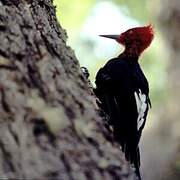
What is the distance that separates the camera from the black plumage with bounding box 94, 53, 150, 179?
8.64 ft

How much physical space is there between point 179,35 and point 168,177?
1.78 metres

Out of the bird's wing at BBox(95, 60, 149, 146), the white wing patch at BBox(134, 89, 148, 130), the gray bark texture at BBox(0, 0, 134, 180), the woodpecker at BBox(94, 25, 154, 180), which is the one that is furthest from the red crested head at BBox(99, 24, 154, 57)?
the gray bark texture at BBox(0, 0, 134, 180)

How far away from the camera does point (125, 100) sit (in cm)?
→ 279

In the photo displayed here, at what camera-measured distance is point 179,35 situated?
20.7 ft

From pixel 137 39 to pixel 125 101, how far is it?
79cm

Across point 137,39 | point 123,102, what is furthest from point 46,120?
point 137,39

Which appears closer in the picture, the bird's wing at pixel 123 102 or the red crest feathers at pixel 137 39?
the bird's wing at pixel 123 102

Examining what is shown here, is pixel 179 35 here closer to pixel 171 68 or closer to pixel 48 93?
pixel 171 68

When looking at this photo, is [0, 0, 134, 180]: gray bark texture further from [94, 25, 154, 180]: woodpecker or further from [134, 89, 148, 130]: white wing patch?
[134, 89, 148, 130]: white wing patch

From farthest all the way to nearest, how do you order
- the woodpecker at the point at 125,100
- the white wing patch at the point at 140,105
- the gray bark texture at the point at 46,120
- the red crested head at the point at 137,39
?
the red crested head at the point at 137,39, the white wing patch at the point at 140,105, the woodpecker at the point at 125,100, the gray bark texture at the point at 46,120

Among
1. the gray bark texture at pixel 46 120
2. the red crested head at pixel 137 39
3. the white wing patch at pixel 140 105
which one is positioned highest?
the red crested head at pixel 137 39

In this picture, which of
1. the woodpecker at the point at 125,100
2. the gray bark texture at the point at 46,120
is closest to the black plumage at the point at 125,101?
the woodpecker at the point at 125,100

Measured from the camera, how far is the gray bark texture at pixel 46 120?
1.25 metres

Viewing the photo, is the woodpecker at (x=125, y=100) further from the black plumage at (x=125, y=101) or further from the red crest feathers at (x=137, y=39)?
the red crest feathers at (x=137, y=39)
